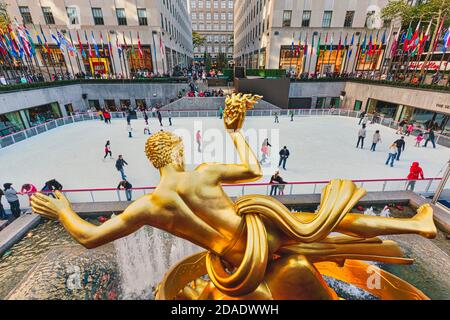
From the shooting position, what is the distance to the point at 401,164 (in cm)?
1159

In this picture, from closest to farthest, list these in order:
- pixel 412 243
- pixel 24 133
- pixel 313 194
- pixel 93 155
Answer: pixel 412 243
pixel 313 194
pixel 93 155
pixel 24 133

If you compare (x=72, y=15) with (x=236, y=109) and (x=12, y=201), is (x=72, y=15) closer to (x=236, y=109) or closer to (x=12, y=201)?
(x=12, y=201)

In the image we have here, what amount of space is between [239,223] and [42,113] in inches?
1039

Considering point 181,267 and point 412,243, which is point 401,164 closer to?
point 412,243

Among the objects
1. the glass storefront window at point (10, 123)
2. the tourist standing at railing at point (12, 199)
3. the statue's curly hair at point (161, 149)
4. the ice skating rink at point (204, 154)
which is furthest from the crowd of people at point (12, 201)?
the glass storefront window at point (10, 123)

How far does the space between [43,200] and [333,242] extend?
3742 millimetres

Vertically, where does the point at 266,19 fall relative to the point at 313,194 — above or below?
above

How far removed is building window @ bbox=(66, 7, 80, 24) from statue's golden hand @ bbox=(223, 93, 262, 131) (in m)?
35.4

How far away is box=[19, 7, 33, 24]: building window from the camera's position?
2797cm

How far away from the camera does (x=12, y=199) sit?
24.0 feet

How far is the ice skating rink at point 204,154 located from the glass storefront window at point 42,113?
13.6 ft
